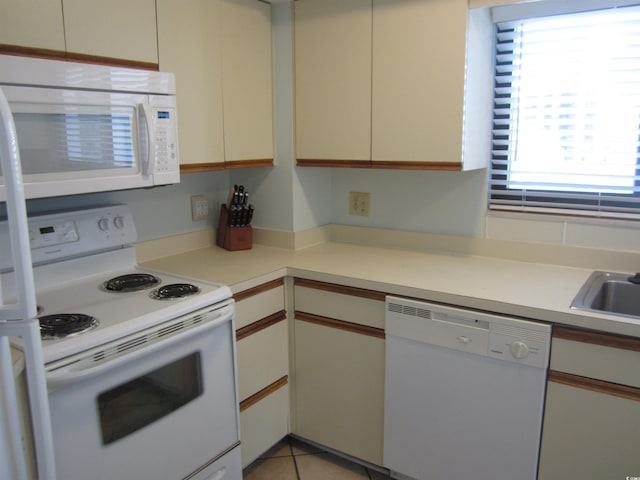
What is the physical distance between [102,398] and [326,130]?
1.43 m

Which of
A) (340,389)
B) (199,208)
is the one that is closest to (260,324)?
(340,389)

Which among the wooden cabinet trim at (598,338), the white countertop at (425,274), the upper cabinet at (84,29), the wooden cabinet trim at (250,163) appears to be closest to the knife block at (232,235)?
the white countertop at (425,274)

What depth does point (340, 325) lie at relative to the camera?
208 cm

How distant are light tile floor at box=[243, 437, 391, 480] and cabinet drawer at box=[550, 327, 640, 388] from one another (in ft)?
3.20

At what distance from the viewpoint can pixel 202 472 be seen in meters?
1.73

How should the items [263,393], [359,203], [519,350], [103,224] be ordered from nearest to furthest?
[519,350], [103,224], [263,393], [359,203]

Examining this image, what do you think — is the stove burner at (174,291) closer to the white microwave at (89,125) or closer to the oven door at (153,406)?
the oven door at (153,406)

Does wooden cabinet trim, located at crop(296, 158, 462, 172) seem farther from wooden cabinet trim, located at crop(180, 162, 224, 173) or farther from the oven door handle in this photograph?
the oven door handle

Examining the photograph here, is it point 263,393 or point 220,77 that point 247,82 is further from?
point 263,393

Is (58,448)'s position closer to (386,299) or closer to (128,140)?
(128,140)

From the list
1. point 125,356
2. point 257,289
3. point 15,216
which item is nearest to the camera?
point 15,216

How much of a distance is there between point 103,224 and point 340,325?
1.00 m

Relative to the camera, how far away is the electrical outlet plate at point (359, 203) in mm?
2584

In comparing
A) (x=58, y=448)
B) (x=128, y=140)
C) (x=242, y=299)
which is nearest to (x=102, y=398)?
(x=58, y=448)
